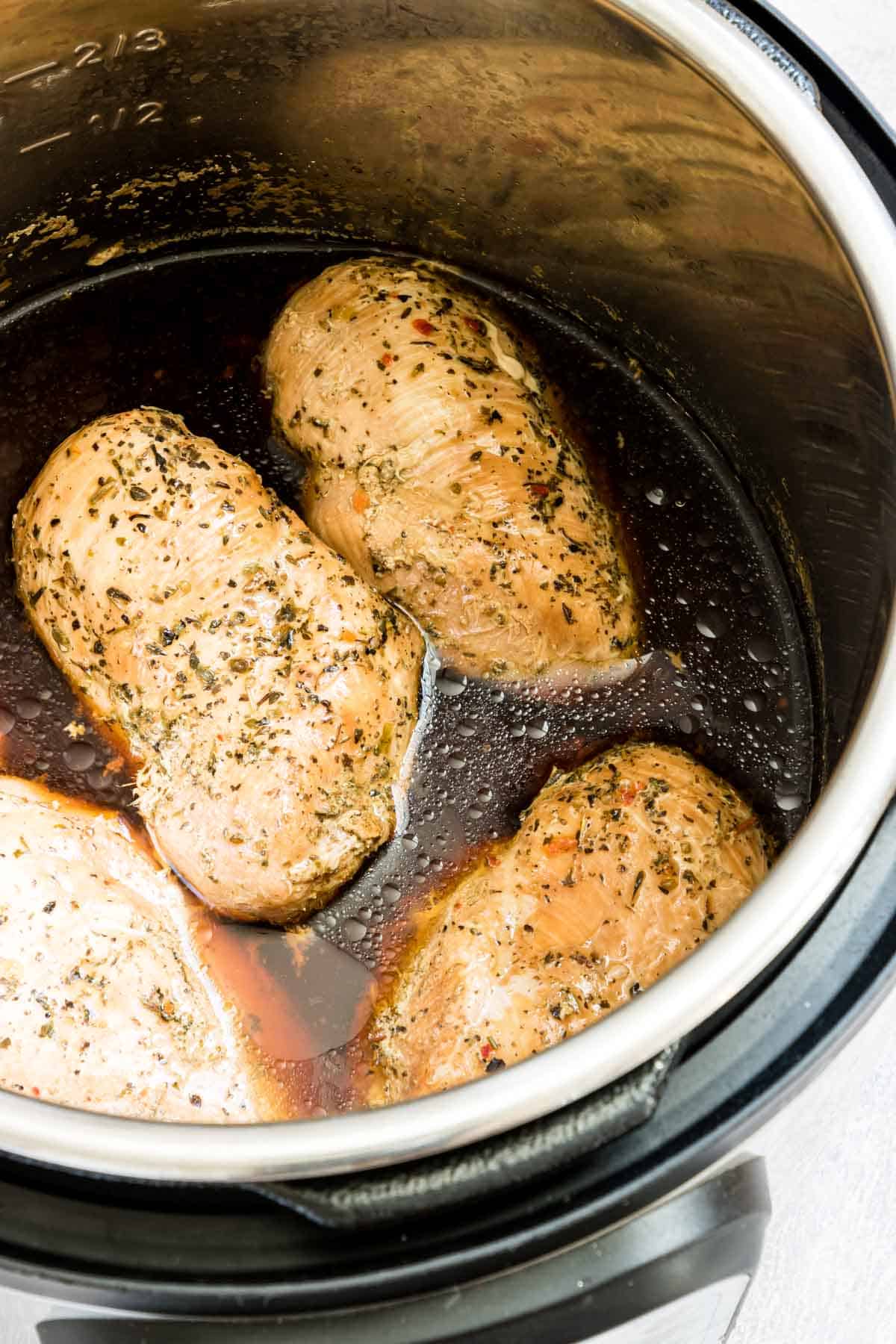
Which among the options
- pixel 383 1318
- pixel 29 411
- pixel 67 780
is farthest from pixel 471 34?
pixel 383 1318

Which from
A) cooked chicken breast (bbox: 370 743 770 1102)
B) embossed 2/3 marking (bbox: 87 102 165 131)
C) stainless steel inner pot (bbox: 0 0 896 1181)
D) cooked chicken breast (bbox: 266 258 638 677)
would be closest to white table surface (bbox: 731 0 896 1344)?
cooked chicken breast (bbox: 370 743 770 1102)

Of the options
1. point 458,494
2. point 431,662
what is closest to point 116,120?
point 458,494

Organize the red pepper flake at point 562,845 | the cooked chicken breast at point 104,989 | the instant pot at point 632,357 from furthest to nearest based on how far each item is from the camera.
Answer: the red pepper flake at point 562,845 → the cooked chicken breast at point 104,989 → the instant pot at point 632,357

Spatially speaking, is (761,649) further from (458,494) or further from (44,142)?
(44,142)

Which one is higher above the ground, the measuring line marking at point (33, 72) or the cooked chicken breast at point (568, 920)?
the measuring line marking at point (33, 72)

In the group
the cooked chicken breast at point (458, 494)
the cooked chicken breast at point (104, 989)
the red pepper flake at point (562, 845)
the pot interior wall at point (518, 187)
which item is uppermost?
the pot interior wall at point (518, 187)

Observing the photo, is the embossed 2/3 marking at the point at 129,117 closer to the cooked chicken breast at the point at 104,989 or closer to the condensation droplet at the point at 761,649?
the cooked chicken breast at the point at 104,989

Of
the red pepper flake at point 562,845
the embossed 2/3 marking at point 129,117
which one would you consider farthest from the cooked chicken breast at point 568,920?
the embossed 2/3 marking at point 129,117

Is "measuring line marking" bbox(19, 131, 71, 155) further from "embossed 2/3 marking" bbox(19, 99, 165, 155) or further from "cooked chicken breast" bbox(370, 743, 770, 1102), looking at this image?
"cooked chicken breast" bbox(370, 743, 770, 1102)
